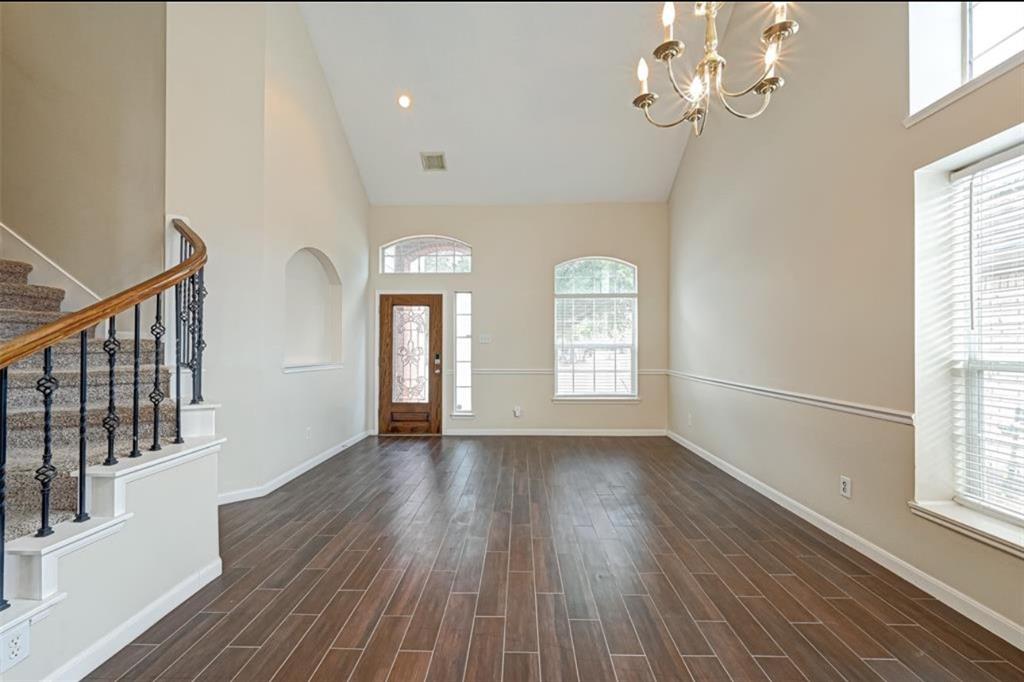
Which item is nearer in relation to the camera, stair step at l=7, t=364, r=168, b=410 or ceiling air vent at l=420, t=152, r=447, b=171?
stair step at l=7, t=364, r=168, b=410

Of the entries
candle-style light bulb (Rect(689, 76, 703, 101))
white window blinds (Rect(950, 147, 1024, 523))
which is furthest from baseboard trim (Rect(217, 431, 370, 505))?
white window blinds (Rect(950, 147, 1024, 523))

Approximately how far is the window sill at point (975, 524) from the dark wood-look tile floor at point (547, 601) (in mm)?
384

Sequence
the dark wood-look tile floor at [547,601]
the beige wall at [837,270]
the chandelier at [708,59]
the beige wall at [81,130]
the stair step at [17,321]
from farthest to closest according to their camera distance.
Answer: the beige wall at [81,130] < the stair step at [17,321] < the beige wall at [837,270] < the chandelier at [708,59] < the dark wood-look tile floor at [547,601]

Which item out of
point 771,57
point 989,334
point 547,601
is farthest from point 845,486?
point 771,57

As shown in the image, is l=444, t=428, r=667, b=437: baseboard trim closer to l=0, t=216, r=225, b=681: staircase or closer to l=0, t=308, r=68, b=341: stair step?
l=0, t=216, r=225, b=681: staircase

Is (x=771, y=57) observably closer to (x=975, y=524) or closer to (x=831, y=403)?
(x=831, y=403)

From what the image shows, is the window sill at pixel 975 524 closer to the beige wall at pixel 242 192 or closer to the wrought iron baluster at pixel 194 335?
the wrought iron baluster at pixel 194 335

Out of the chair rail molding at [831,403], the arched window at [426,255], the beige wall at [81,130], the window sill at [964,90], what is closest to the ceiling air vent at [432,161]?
the arched window at [426,255]

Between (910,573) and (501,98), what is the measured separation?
211 inches

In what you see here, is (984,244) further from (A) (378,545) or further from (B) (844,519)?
(A) (378,545)

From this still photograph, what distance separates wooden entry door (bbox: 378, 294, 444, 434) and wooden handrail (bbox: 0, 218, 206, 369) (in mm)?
3757

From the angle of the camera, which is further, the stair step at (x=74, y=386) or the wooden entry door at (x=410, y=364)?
the wooden entry door at (x=410, y=364)

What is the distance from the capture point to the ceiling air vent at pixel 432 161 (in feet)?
18.9

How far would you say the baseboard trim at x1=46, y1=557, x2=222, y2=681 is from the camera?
1.65 m
